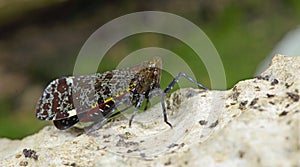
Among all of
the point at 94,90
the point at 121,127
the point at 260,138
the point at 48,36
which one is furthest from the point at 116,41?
the point at 260,138

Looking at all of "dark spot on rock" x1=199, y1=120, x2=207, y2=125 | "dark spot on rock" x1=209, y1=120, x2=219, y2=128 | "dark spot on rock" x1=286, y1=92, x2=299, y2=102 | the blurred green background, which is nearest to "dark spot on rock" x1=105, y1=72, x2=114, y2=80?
"dark spot on rock" x1=199, y1=120, x2=207, y2=125

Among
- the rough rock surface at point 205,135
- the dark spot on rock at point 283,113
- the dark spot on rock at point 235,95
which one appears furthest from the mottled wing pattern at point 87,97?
the dark spot on rock at point 283,113

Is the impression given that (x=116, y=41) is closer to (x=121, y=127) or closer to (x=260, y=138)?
(x=121, y=127)

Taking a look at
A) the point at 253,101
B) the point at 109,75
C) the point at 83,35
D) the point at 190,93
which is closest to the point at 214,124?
the point at 253,101

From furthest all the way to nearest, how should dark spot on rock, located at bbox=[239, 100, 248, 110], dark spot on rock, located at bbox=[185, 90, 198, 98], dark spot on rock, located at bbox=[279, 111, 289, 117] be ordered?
dark spot on rock, located at bbox=[185, 90, 198, 98] → dark spot on rock, located at bbox=[239, 100, 248, 110] → dark spot on rock, located at bbox=[279, 111, 289, 117]

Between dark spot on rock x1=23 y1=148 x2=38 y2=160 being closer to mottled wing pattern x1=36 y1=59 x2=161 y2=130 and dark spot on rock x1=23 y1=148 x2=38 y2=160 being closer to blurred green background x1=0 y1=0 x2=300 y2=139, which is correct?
mottled wing pattern x1=36 y1=59 x2=161 y2=130

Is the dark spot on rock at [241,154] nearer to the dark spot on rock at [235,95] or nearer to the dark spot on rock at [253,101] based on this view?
the dark spot on rock at [253,101]

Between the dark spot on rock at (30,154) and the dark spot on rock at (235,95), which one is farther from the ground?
the dark spot on rock at (235,95)
